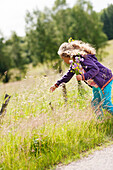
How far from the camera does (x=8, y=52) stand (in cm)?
3872

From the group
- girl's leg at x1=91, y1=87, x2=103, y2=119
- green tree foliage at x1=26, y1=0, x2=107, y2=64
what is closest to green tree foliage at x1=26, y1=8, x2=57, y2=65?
green tree foliage at x1=26, y1=0, x2=107, y2=64

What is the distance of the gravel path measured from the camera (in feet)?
8.95

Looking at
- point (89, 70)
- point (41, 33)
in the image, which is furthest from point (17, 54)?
point (89, 70)

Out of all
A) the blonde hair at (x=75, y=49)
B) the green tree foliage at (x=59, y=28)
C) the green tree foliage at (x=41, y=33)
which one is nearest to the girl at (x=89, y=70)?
the blonde hair at (x=75, y=49)

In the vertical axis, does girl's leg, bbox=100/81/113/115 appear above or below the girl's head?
below

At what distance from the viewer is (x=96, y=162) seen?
285 cm

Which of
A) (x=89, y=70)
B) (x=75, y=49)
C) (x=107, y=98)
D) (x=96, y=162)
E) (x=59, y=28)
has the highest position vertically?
(x=59, y=28)

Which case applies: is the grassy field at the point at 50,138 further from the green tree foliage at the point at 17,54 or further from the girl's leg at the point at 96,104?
the green tree foliage at the point at 17,54

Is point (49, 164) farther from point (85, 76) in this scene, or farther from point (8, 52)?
point (8, 52)

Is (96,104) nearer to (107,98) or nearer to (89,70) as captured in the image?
(107,98)

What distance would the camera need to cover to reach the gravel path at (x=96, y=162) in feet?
8.95

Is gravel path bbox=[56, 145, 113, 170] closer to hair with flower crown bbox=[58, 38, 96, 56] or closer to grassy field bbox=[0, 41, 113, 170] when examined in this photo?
grassy field bbox=[0, 41, 113, 170]

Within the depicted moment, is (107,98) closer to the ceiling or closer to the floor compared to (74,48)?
closer to the floor

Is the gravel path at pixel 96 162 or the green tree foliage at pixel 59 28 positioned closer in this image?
the gravel path at pixel 96 162
